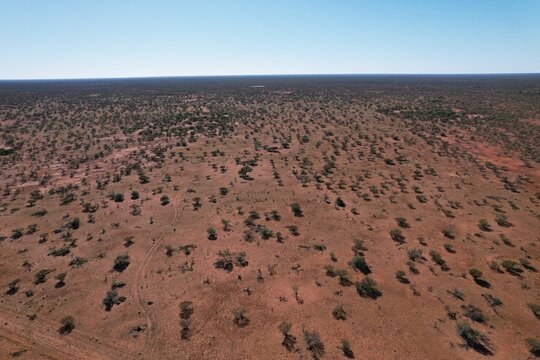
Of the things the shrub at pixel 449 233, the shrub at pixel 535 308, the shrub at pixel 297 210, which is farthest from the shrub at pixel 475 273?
the shrub at pixel 297 210

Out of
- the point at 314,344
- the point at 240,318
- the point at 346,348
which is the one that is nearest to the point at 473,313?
the point at 346,348

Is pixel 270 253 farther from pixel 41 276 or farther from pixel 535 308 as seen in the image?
pixel 535 308

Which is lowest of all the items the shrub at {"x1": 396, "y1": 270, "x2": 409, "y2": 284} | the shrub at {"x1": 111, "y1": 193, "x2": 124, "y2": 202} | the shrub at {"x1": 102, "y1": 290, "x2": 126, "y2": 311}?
the shrub at {"x1": 396, "y1": 270, "x2": 409, "y2": 284}

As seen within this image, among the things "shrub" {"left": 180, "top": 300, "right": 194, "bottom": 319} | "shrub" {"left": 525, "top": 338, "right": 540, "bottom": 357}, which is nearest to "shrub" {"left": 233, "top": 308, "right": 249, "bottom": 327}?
"shrub" {"left": 180, "top": 300, "right": 194, "bottom": 319}

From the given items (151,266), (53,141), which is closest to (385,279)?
(151,266)

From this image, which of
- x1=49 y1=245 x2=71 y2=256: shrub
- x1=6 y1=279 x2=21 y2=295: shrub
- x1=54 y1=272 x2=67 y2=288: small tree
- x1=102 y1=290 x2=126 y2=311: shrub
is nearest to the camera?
x1=102 y1=290 x2=126 y2=311: shrub

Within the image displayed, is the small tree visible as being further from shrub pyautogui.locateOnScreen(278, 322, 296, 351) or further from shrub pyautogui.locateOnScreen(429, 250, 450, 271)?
shrub pyautogui.locateOnScreen(429, 250, 450, 271)
